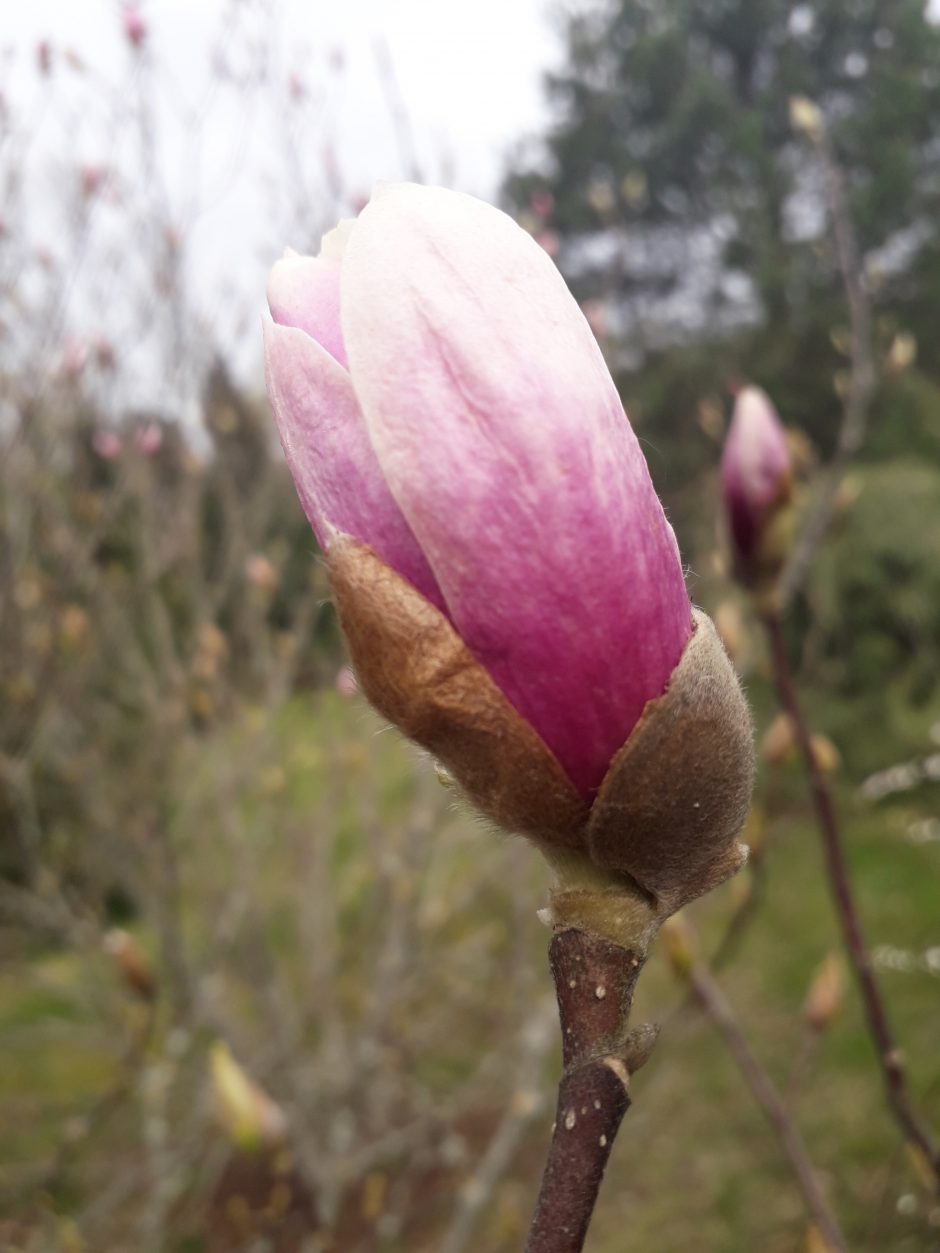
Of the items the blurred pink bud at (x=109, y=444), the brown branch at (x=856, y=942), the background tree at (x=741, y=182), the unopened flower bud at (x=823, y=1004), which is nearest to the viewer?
the brown branch at (x=856, y=942)

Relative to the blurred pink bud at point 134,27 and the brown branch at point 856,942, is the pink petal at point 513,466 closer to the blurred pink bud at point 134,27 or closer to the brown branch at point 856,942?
the brown branch at point 856,942

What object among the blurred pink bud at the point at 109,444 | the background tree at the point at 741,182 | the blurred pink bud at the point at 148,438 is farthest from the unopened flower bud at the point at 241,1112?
the background tree at the point at 741,182

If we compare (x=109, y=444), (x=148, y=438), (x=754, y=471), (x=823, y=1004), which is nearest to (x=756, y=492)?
(x=754, y=471)

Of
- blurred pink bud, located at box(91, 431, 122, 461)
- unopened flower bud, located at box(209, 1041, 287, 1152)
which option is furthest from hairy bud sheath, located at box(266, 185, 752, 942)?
blurred pink bud, located at box(91, 431, 122, 461)

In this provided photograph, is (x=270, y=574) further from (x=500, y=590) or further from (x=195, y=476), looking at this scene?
(x=500, y=590)

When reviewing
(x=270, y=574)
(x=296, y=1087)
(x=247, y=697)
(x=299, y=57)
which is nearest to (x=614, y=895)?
(x=270, y=574)

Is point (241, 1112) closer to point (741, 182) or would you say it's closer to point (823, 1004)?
point (823, 1004)

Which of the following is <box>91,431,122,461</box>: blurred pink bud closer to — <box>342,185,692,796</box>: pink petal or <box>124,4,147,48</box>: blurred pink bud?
<box>124,4,147,48</box>: blurred pink bud
